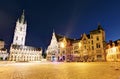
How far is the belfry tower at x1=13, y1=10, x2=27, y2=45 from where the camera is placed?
113 metres

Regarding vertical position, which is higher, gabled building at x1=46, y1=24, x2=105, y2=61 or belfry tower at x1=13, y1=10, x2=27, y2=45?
belfry tower at x1=13, y1=10, x2=27, y2=45

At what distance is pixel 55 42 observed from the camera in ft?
231

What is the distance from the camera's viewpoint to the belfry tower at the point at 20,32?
113m

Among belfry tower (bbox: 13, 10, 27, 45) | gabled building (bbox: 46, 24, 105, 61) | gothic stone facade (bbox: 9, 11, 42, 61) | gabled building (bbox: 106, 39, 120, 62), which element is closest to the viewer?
gabled building (bbox: 106, 39, 120, 62)

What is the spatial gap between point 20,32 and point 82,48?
8485cm

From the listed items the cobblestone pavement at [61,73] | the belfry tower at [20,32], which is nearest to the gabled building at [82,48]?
the cobblestone pavement at [61,73]

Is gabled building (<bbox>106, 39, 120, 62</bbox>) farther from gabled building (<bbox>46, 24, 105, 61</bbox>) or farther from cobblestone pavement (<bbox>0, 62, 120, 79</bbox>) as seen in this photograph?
cobblestone pavement (<bbox>0, 62, 120, 79</bbox>)

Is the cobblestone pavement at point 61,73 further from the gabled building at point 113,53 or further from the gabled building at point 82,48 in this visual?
the gabled building at point 82,48

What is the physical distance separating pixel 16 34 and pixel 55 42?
204 ft

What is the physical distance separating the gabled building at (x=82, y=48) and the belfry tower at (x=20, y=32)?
55.0 metres

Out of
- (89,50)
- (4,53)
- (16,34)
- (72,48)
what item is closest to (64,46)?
(72,48)

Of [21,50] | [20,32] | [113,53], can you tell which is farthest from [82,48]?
[20,32]

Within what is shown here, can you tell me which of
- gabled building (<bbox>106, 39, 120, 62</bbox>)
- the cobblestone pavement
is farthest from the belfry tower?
the cobblestone pavement

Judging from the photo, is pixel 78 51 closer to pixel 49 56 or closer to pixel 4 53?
pixel 49 56
